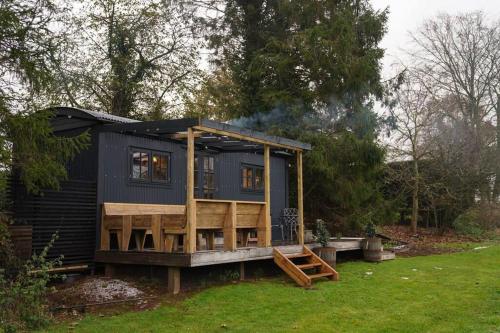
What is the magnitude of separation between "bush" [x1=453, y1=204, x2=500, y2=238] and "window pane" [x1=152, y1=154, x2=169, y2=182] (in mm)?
15781

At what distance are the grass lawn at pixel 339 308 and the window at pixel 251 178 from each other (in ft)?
16.0

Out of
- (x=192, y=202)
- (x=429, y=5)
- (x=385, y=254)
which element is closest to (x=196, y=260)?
(x=192, y=202)

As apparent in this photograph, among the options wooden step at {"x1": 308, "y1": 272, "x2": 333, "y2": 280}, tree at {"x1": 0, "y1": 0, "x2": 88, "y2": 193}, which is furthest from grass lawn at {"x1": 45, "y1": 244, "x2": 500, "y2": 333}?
tree at {"x1": 0, "y1": 0, "x2": 88, "y2": 193}

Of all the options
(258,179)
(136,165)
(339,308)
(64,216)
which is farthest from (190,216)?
(258,179)

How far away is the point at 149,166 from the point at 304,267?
14.0 ft

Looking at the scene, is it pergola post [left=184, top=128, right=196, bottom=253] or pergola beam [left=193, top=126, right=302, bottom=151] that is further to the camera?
pergola beam [left=193, top=126, right=302, bottom=151]

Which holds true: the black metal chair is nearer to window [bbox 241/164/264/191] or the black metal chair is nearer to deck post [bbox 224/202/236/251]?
window [bbox 241/164/264/191]

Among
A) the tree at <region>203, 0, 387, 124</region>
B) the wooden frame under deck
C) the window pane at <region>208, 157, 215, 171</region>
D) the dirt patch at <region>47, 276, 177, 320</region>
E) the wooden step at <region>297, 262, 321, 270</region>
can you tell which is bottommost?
the dirt patch at <region>47, 276, 177, 320</region>

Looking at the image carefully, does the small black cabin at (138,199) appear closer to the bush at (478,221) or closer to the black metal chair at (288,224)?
the black metal chair at (288,224)

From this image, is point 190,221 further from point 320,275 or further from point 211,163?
point 211,163

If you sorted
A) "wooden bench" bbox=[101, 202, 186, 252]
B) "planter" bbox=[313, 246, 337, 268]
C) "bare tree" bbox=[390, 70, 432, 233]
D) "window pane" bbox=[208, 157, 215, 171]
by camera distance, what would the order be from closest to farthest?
"wooden bench" bbox=[101, 202, 186, 252], "planter" bbox=[313, 246, 337, 268], "window pane" bbox=[208, 157, 215, 171], "bare tree" bbox=[390, 70, 432, 233]

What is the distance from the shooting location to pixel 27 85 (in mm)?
8695

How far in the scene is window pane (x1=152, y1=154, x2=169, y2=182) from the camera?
39.8 feet

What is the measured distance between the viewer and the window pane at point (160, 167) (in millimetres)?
12144
